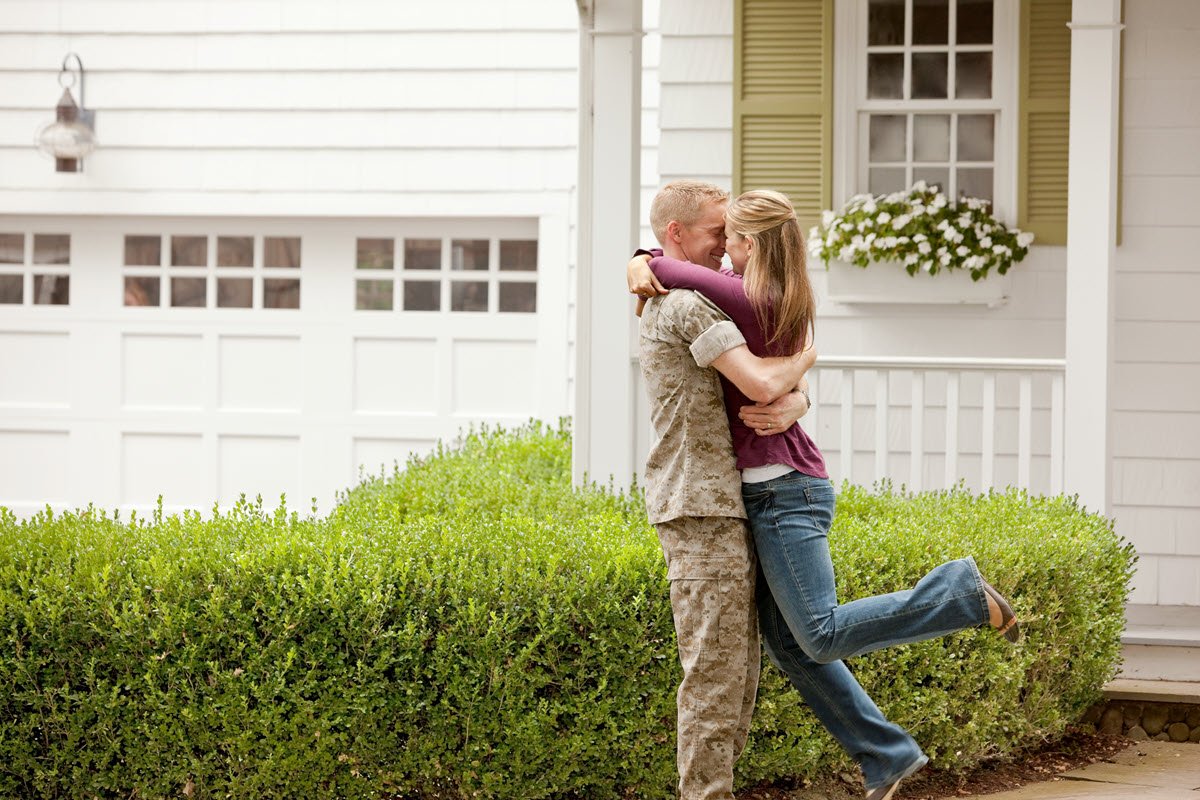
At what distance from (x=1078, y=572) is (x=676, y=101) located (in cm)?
330

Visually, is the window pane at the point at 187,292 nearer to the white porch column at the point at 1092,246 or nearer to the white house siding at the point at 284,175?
the white house siding at the point at 284,175

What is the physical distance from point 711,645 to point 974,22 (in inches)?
173

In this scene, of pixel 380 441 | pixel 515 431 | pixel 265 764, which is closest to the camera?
pixel 265 764

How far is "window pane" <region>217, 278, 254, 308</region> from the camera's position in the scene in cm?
765

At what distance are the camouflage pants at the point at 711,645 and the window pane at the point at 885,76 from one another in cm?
394

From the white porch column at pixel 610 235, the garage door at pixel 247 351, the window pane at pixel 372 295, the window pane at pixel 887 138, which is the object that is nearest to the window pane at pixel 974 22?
the window pane at pixel 887 138

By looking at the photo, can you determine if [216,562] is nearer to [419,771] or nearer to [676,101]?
[419,771]

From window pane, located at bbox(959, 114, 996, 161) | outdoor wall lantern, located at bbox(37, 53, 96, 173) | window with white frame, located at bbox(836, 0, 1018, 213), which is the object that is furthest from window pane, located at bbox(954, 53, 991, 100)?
outdoor wall lantern, located at bbox(37, 53, 96, 173)

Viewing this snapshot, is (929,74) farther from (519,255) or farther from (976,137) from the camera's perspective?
(519,255)

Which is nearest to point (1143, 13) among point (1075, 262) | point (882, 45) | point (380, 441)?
point (882, 45)

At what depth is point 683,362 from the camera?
113 inches

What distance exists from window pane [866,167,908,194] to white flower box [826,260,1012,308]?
18.8 inches

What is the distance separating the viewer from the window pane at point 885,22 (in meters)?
6.15

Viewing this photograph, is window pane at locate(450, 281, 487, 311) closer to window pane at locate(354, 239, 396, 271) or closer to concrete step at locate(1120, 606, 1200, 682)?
window pane at locate(354, 239, 396, 271)
